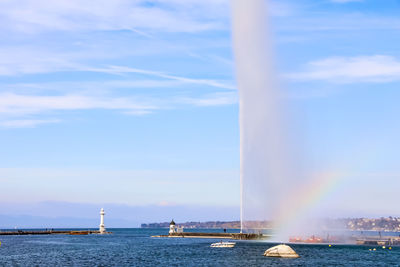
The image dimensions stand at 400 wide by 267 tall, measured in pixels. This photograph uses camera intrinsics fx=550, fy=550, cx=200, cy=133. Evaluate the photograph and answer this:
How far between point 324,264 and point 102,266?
32.2 m

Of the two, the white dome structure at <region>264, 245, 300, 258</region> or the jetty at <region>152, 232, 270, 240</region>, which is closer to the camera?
the white dome structure at <region>264, 245, 300, 258</region>

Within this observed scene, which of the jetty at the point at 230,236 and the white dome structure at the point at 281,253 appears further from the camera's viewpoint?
the jetty at the point at 230,236

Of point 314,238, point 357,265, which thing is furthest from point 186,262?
point 314,238

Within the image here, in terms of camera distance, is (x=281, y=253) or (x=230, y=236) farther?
(x=230, y=236)

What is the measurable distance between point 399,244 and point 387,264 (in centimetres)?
6789

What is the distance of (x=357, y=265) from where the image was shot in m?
82.4

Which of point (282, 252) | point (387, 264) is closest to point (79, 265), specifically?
point (282, 252)

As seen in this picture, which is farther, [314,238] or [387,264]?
[314,238]

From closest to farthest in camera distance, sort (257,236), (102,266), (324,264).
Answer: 1. (102,266)
2. (324,264)
3. (257,236)

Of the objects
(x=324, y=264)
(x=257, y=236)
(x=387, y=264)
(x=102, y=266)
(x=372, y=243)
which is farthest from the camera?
(x=257, y=236)

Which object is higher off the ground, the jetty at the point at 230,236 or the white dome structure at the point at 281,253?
the jetty at the point at 230,236

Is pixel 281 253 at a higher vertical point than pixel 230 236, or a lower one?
lower

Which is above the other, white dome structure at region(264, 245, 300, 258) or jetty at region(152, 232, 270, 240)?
jetty at region(152, 232, 270, 240)

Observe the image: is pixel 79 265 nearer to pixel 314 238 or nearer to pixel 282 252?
pixel 282 252
